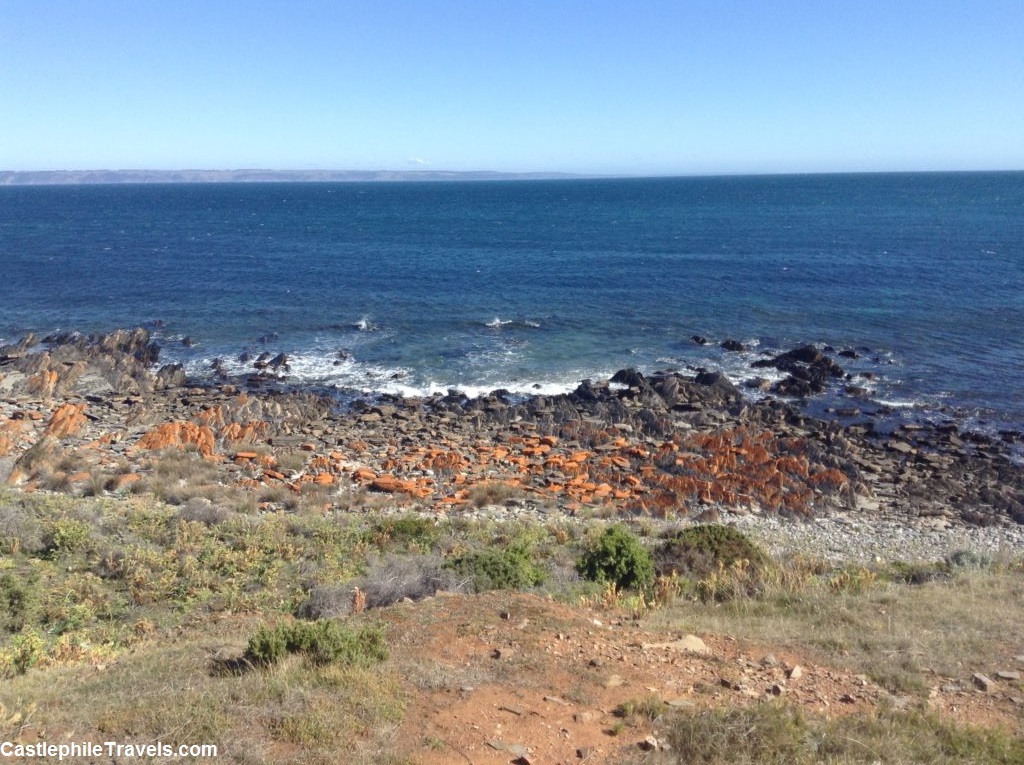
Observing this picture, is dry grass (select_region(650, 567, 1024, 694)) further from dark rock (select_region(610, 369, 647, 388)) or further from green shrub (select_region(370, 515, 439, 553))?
dark rock (select_region(610, 369, 647, 388))

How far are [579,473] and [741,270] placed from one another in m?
40.7

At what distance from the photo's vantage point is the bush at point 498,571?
1252cm

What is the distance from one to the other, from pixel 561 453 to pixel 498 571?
41.2 feet

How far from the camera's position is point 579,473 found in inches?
917

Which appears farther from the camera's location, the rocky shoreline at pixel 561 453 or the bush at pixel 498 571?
the rocky shoreline at pixel 561 453

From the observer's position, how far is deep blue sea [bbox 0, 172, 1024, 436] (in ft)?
116

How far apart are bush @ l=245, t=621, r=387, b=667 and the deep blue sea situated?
24.1m

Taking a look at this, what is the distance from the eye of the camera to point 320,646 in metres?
8.62

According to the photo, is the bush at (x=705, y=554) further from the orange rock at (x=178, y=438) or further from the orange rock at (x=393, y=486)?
the orange rock at (x=178, y=438)

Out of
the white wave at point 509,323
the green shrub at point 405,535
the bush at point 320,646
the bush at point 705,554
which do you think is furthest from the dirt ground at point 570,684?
the white wave at point 509,323

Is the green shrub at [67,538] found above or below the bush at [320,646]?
below

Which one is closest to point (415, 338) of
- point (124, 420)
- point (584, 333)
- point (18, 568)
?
point (584, 333)

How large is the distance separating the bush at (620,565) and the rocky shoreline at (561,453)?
569cm

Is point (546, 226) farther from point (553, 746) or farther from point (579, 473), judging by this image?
point (553, 746)
